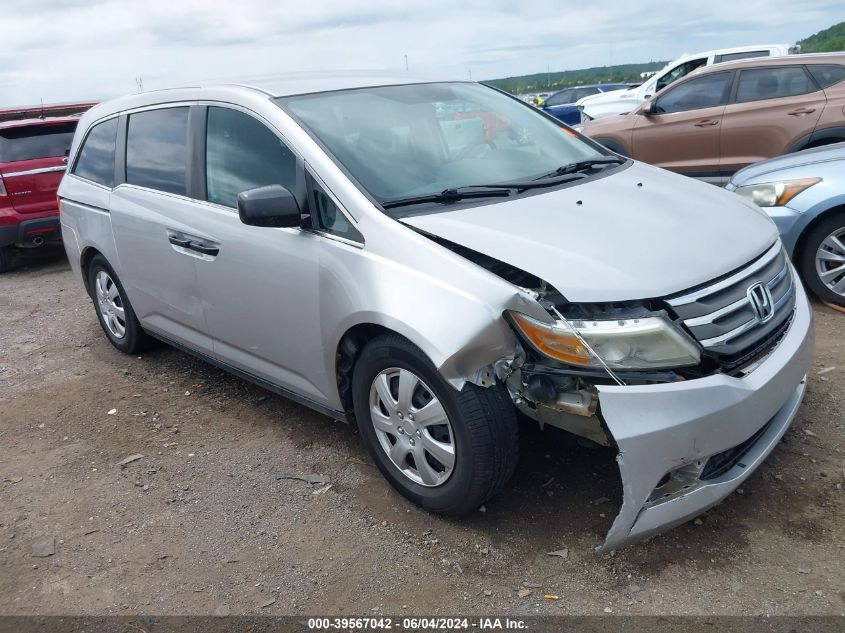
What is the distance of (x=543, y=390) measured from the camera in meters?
2.62

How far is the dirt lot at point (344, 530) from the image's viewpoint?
2.62 m

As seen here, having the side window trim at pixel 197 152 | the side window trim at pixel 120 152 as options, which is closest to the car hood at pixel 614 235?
the side window trim at pixel 197 152

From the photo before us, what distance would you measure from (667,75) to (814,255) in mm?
9085

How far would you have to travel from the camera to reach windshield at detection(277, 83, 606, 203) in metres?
3.26

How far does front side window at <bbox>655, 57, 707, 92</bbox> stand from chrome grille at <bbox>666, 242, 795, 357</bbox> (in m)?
10.6

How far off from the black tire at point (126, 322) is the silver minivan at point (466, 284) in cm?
68

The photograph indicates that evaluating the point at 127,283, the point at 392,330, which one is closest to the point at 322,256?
the point at 392,330

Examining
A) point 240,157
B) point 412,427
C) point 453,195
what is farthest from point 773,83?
point 412,427

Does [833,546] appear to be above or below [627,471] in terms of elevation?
below

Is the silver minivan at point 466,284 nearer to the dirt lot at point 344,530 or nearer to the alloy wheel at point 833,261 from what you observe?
the dirt lot at point 344,530

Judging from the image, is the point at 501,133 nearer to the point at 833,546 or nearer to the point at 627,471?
the point at 627,471

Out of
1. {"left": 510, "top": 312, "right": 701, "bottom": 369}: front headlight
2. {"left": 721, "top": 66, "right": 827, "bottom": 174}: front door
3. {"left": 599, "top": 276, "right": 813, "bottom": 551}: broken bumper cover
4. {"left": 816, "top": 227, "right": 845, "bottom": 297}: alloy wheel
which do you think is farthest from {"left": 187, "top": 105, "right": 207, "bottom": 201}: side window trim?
{"left": 721, "top": 66, "right": 827, "bottom": 174}: front door

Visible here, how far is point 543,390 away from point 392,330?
62cm

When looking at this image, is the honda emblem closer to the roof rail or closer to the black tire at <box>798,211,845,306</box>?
the black tire at <box>798,211,845,306</box>
